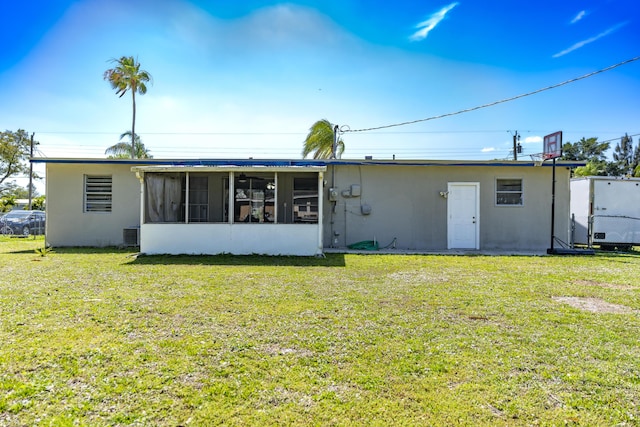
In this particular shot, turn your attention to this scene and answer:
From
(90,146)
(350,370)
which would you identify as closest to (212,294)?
(350,370)

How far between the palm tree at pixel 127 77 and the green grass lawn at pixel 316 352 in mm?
17901

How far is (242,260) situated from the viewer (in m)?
8.91

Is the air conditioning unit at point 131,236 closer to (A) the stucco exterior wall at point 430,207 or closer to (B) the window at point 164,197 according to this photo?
(B) the window at point 164,197

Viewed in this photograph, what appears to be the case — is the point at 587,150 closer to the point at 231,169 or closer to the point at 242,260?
the point at 231,169

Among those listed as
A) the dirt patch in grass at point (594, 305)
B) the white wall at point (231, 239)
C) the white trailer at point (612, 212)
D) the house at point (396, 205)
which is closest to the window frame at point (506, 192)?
the house at point (396, 205)

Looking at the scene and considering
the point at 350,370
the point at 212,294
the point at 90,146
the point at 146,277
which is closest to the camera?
the point at 350,370

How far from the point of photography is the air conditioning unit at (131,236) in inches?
442

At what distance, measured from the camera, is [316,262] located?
8703 millimetres

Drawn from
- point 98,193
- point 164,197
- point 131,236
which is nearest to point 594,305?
point 164,197

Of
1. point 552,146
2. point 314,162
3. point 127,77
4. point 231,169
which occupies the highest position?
point 127,77

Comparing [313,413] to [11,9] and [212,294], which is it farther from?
[11,9]

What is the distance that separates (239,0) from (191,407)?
9966mm

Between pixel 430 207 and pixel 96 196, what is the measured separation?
33.8ft

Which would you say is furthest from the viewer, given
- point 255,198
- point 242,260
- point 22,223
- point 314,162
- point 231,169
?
point 22,223
